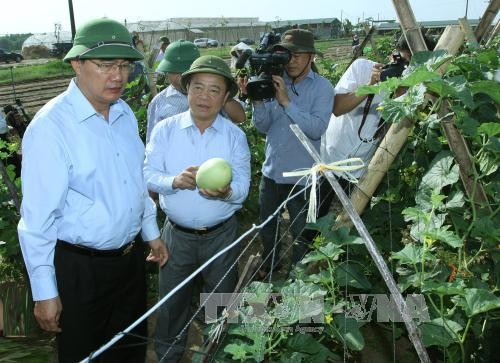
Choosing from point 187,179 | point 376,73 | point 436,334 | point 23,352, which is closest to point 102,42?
point 187,179

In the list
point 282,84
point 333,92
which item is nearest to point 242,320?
point 282,84

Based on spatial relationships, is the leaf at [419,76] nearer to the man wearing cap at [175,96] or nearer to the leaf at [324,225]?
the leaf at [324,225]

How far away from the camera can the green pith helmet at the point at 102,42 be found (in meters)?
1.82

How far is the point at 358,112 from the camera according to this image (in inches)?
127

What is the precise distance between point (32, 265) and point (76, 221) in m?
0.23

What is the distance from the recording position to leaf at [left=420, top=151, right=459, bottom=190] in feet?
6.44

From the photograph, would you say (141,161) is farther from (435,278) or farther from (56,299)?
(435,278)

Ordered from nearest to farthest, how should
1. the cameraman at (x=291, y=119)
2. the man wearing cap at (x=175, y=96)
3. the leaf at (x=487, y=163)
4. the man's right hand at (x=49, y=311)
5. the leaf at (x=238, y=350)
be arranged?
the leaf at (x=238, y=350), the man's right hand at (x=49, y=311), the leaf at (x=487, y=163), the cameraman at (x=291, y=119), the man wearing cap at (x=175, y=96)

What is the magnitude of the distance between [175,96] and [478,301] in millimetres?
2390

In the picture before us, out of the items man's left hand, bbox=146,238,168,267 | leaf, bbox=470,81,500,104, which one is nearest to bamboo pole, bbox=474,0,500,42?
leaf, bbox=470,81,500,104

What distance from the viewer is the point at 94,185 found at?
6.28ft

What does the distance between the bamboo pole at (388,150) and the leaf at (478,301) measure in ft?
1.95

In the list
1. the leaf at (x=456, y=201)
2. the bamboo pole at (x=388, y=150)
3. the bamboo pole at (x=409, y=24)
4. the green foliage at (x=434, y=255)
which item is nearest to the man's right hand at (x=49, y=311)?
the green foliage at (x=434, y=255)

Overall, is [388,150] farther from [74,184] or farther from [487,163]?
[74,184]
